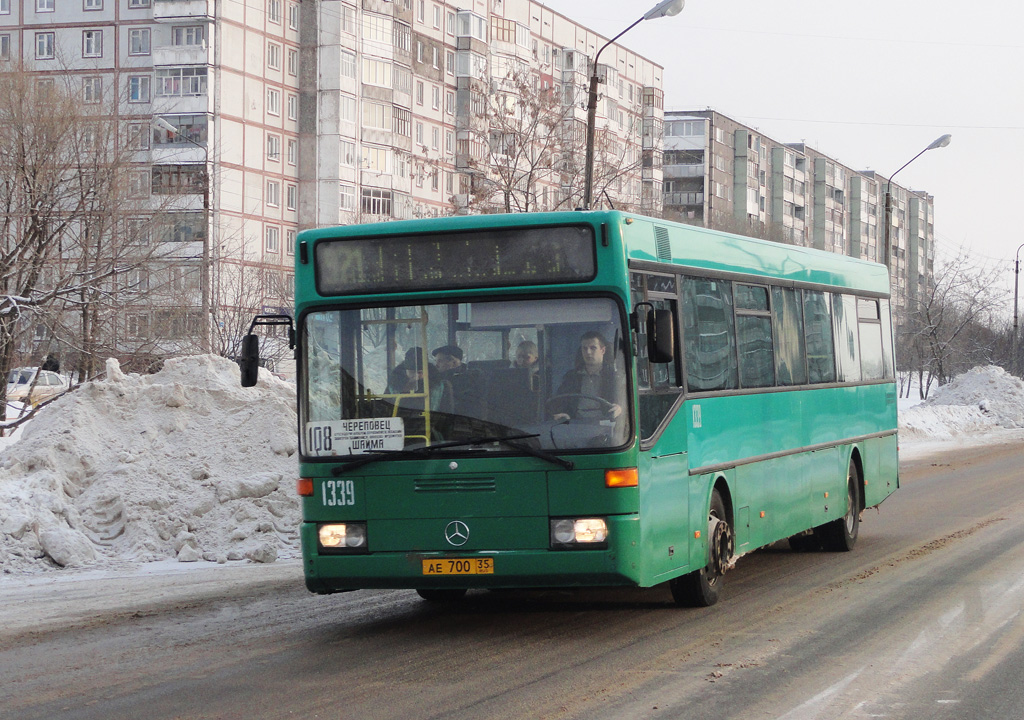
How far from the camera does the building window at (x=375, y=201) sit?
241 ft

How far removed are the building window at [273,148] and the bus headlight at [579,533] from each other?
2559 inches

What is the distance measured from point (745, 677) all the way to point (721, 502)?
300 centimetres

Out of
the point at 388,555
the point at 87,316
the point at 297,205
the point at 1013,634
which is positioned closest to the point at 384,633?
the point at 388,555

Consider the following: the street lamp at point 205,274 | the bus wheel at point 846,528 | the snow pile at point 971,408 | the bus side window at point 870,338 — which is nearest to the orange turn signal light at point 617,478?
the bus wheel at point 846,528

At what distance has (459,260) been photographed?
29.9 ft

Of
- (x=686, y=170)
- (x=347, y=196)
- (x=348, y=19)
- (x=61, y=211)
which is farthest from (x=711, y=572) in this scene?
(x=686, y=170)

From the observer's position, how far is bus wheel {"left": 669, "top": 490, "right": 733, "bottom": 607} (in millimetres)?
10180

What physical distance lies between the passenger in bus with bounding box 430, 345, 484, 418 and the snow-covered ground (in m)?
4.52

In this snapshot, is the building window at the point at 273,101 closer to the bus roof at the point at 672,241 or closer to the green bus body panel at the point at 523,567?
the bus roof at the point at 672,241

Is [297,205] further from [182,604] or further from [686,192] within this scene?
[182,604]

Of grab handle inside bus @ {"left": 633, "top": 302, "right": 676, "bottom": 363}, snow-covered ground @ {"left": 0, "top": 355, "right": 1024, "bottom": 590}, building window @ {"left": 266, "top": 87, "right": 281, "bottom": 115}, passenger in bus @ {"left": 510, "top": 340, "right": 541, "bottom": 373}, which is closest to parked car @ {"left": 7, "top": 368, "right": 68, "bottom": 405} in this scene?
snow-covered ground @ {"left": 0, "top": 355, "right": 1024, "bottom": 590}

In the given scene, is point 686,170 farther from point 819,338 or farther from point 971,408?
point 819,338

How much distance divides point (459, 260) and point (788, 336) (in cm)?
424

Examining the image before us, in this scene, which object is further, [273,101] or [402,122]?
[402,122]
